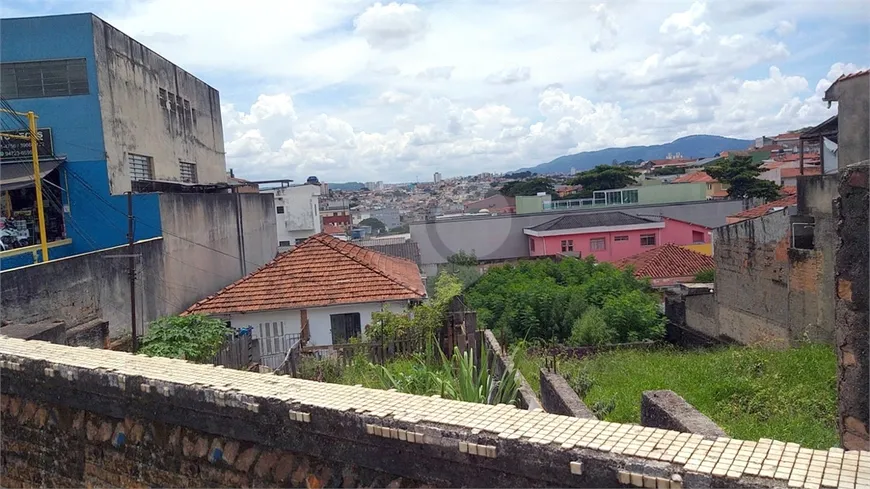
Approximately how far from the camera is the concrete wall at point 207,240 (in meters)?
15.6

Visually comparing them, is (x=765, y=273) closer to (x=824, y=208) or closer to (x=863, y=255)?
(x=824, y=208)

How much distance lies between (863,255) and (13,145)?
17374mm

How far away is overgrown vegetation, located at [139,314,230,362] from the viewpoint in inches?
350

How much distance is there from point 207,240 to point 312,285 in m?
6.10

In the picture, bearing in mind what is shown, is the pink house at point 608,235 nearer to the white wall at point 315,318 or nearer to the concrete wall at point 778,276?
the concrete wall at point 778,276

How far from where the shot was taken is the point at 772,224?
13.0 meters

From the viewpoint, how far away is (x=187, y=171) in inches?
835

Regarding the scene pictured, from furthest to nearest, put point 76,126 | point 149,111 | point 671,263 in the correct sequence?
1. point 671,263
2. point 149,111
3. point 76,126

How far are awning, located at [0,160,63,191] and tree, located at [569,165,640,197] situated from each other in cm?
4700

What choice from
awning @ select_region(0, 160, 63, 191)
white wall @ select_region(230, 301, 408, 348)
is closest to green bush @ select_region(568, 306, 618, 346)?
white wall @ select_region(230, 301, 408, 348)

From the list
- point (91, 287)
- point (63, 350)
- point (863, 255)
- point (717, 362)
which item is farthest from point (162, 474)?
point (91, 287)

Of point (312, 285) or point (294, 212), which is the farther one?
point (294, 212)

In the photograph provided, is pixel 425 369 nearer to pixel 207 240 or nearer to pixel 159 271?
pixel 159 271

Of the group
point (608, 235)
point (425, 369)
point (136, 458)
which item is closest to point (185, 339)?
point (425, 369)
